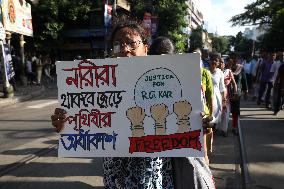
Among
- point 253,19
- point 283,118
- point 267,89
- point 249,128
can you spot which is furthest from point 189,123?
point 253,19

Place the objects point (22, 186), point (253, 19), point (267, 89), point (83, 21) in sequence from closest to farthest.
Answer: point (22, 186)
point (267, 89)
point (83, 21)
point (253, 19)

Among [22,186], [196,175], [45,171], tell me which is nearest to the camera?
[196,175]

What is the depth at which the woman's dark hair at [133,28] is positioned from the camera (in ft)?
9.34

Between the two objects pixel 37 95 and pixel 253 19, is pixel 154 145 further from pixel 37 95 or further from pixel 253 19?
pixel 253 19

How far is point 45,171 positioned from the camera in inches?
251

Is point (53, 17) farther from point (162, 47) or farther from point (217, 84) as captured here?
point (162, 47)

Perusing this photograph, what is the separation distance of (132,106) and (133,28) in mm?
503

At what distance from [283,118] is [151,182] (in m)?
9.54

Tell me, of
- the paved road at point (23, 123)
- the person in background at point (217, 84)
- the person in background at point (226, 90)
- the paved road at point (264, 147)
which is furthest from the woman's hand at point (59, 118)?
the person in background at point (226, 90)

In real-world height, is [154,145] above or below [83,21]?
below

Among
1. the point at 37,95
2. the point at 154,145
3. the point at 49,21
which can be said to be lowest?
the point at 37,95

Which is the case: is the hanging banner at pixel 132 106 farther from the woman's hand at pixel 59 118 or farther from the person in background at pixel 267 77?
the person in background at pixel 267 77

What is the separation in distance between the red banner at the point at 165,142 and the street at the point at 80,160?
121 inches

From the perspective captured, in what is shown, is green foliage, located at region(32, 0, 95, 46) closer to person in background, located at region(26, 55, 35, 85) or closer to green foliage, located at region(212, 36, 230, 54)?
person in background, located at region(26, 55, 35, 85)
